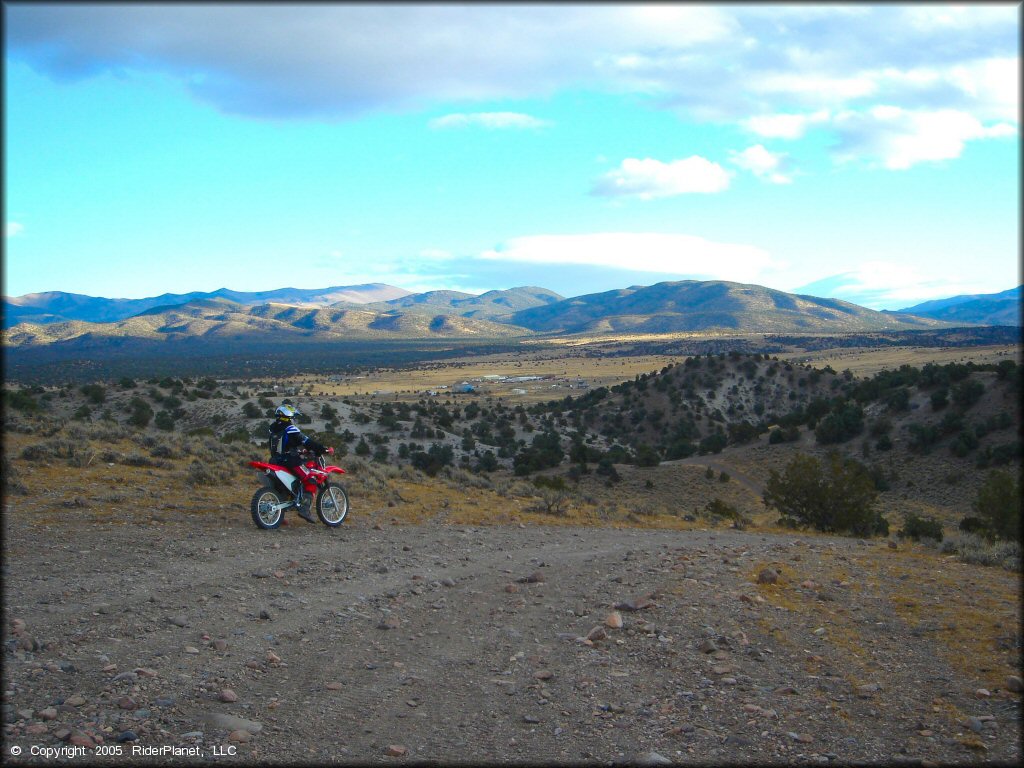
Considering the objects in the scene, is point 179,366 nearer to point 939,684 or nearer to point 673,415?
point 673,415

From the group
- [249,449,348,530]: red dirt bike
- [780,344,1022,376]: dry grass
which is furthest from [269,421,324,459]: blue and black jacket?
[780,344,1022,376]: dry grass

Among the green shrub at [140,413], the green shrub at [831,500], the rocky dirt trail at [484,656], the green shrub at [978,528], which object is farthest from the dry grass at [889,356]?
the rocky dirt trail at [484,656]

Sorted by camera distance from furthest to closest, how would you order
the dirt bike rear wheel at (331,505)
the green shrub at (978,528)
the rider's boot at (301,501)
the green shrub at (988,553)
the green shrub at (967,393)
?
the green shrub at (967,393)
the green shrub at (978,528)
the dirt bike rear wheel at (331,505)
the rider's boot at (301,501)
the green shrub at (988,553)

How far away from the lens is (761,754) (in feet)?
15.9

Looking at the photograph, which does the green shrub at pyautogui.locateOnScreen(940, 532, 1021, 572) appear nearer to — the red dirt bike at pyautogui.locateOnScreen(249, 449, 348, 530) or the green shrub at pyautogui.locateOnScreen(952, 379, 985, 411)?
the red dirt bike at pyautogui.locateOnScreen(249, 449, 348, 530)

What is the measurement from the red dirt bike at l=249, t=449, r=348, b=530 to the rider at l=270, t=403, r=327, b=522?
3.2 inches

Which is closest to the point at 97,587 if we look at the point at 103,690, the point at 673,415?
the point at 103,690

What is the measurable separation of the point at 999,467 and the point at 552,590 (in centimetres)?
2985

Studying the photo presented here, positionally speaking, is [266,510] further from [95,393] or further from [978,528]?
[95,393]

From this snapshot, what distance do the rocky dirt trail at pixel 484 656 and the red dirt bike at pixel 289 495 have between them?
39.7 inches

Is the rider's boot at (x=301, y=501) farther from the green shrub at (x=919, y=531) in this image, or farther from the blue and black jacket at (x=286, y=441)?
the green shrub at (x=919, y=531)

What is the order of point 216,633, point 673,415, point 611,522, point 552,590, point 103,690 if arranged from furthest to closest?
point 673,415, point 611,522, point 552,590, point 216,633, point 103,690

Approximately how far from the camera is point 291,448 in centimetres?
1188

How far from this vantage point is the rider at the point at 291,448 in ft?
38.8
